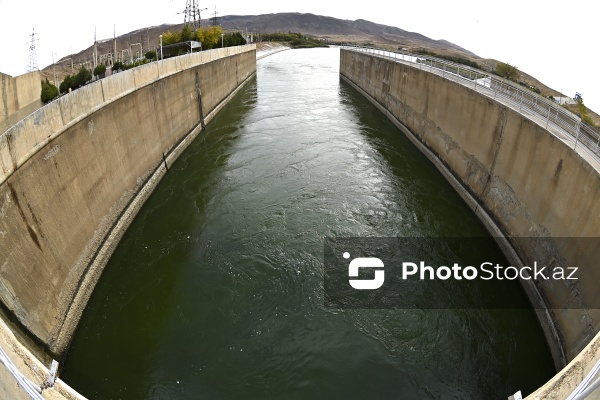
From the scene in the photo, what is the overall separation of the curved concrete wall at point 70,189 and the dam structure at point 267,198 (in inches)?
1.7

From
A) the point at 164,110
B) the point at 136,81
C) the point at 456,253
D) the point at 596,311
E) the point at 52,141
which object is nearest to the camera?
the point at 596,311

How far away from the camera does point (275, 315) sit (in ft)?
31.4

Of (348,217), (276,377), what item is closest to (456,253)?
(348,217)

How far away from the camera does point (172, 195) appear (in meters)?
15.9

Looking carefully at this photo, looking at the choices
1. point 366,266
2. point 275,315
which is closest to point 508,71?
point 366,266

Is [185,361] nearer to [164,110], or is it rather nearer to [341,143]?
[164,110]

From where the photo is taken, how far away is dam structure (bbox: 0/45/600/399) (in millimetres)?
8008

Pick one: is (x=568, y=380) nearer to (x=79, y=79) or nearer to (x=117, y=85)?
(x=117, y=85)

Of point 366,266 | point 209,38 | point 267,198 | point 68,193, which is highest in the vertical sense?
point 209,38

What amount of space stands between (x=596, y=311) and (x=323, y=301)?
5.35 metres

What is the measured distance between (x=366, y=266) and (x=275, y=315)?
3036 millimetres

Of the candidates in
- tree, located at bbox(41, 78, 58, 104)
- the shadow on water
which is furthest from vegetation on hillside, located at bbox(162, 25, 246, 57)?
the shadow on water

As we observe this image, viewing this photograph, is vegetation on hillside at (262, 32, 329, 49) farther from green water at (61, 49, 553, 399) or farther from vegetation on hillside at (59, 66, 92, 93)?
green water at (61, 49, 553, 399)

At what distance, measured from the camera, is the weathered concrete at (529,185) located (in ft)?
27.7
